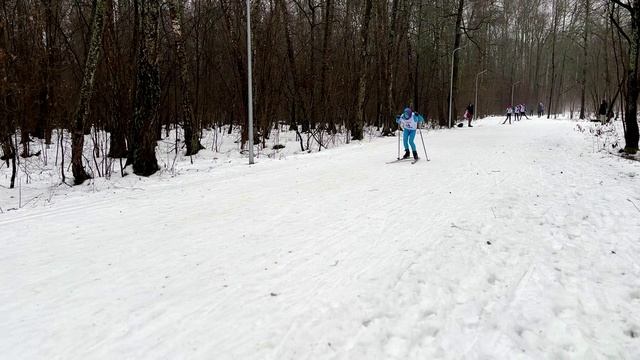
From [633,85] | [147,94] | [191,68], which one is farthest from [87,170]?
[633,85]

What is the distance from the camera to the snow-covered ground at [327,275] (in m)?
3.09

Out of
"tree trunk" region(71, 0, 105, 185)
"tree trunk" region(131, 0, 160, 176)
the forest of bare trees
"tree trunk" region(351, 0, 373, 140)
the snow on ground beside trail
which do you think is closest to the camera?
the snow on ground beside trail

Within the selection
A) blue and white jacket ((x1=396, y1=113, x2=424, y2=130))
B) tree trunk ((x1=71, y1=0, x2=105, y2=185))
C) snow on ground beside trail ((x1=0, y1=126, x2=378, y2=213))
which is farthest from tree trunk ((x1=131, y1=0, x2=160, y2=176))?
Answer: blue and white jacket ((x1=396, y1=113, x2=424, y2=130))

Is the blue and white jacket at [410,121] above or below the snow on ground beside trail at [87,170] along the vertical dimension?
above

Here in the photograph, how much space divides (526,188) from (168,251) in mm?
6762

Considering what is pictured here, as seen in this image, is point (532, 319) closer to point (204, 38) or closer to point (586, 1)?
point (204, 38)

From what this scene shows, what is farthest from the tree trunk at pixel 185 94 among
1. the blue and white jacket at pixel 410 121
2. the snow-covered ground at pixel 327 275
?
the blue and white jacket at pixel 410 121

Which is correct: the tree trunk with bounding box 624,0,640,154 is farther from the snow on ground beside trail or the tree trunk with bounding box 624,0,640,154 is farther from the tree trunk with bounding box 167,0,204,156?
the tree trunk with bounding box 167,0,204,156

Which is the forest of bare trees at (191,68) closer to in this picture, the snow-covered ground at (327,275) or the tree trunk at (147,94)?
the tree trunk at (147,94)

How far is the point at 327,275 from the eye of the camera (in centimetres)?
423

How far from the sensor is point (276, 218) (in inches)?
252

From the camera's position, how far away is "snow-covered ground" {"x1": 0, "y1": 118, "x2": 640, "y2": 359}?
309cm

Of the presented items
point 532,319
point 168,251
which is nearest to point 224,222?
point 168,251

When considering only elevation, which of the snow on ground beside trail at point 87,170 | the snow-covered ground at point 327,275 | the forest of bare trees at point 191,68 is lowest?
the snow-covered ground at point 327,275
